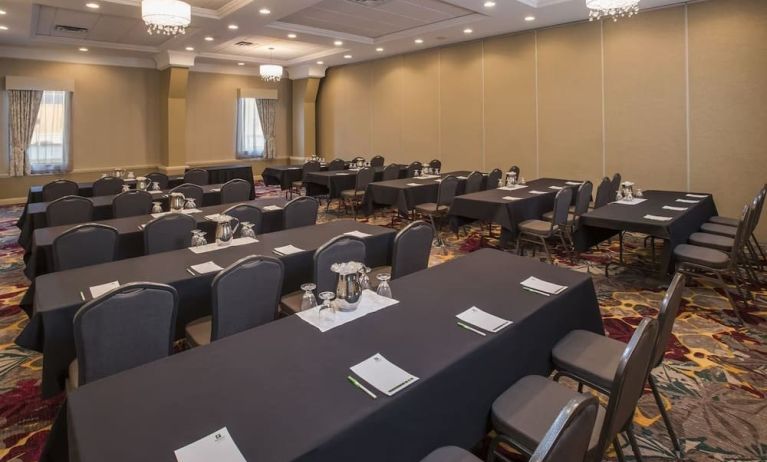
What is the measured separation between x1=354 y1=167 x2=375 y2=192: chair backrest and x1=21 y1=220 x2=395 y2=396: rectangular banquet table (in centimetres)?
423

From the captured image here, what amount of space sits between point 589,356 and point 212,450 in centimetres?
191

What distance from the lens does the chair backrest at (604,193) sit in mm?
6113

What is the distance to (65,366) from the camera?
8.42 feet

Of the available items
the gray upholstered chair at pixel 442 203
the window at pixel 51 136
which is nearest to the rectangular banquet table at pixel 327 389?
the gray upholstered chair at pixel 442 203

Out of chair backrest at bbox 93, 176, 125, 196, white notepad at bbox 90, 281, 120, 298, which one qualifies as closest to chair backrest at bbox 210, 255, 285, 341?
white notepad at bbox 90, 281, 120, 298

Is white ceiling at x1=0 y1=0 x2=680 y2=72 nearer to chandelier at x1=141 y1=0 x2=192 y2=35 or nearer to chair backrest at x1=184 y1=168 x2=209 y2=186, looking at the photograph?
chandelier at x1=141 y1=0 x2=192 y2=35

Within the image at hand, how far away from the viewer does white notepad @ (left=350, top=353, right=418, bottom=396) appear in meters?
1.67

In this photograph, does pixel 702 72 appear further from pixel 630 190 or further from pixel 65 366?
pixel 65 366

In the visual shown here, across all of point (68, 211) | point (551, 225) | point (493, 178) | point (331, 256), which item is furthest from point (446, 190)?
point (68, 211)

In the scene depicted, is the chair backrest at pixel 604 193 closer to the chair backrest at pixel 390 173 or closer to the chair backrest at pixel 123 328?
the chair backrest at pixel 390 173

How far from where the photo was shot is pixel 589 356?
7.87 ft

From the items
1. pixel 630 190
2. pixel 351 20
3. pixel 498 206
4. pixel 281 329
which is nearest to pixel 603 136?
pixel 630 190

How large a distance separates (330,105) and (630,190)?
10.5m

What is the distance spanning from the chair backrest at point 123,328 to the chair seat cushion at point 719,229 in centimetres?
580
